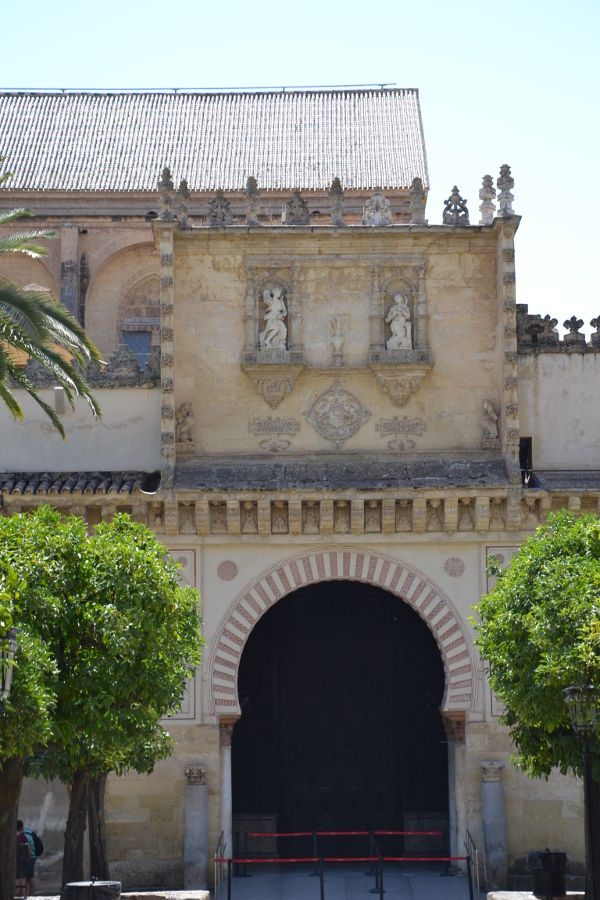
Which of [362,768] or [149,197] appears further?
[149,197]

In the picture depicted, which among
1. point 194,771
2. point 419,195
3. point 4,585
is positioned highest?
point 419,195

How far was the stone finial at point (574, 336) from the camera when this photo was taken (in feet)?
90.7

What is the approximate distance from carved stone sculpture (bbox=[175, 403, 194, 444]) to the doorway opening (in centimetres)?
379

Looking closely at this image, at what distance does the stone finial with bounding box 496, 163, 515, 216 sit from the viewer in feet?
90.2

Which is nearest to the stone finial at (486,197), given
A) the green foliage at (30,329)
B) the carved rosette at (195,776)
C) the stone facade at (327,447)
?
the stone facade at (327,447)

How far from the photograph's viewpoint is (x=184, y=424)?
27.4 metres

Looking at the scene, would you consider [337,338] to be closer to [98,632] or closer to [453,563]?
[453,563]

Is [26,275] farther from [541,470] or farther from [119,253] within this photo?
[541,470]

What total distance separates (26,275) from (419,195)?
36.7ft

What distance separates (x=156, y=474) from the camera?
27.3 m

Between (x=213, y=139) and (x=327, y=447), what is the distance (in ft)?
41.7

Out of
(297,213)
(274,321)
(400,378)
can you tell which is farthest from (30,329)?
(400,378)

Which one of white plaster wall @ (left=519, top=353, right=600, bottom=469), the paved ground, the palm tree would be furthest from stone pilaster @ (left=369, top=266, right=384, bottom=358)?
the paved ground

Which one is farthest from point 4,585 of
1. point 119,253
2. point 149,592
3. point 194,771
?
point 119,253
